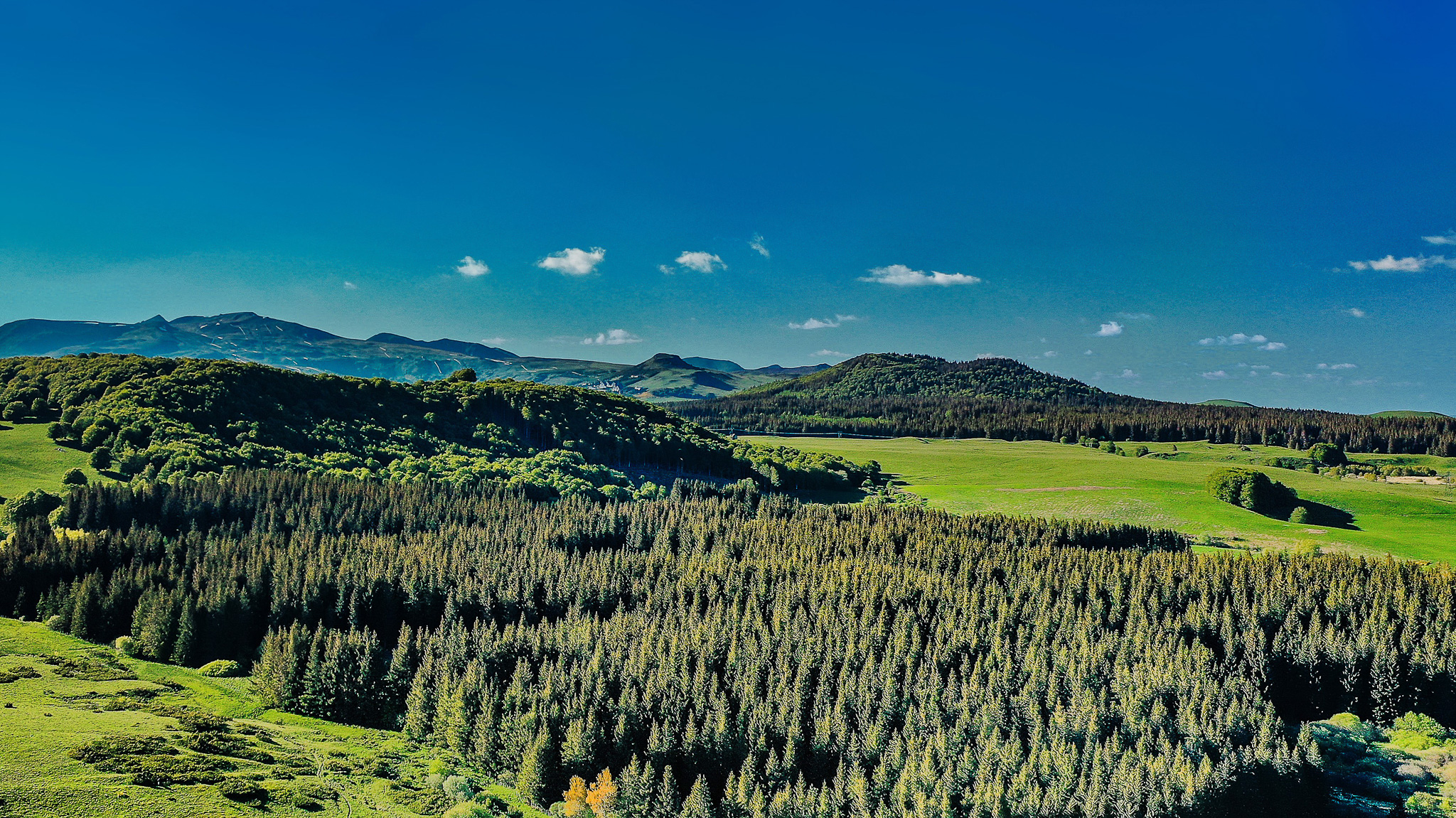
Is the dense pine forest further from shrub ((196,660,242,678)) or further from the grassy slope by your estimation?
the grassy slope

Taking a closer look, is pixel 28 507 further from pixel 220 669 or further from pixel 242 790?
pixel 242 790

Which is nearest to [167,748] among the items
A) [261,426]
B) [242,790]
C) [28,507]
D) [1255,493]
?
[242,790]

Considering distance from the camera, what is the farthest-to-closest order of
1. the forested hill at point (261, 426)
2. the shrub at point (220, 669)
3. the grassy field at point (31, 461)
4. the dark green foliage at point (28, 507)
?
the forested hill at point (261, 426) < the grassy field at point (31, 461) < the dark green foliage at point (28, 507) < the shrub at point (220, 669)

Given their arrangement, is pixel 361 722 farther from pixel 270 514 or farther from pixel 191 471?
pixel 191 471

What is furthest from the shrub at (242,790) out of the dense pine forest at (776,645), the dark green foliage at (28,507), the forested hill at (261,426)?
the forested hill at (261,426)

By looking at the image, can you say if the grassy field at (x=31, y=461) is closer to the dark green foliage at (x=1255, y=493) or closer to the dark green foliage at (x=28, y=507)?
the dark green foliage at (x=28, y=507)

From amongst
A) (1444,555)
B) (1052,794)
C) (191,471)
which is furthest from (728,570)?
(1444,555)
